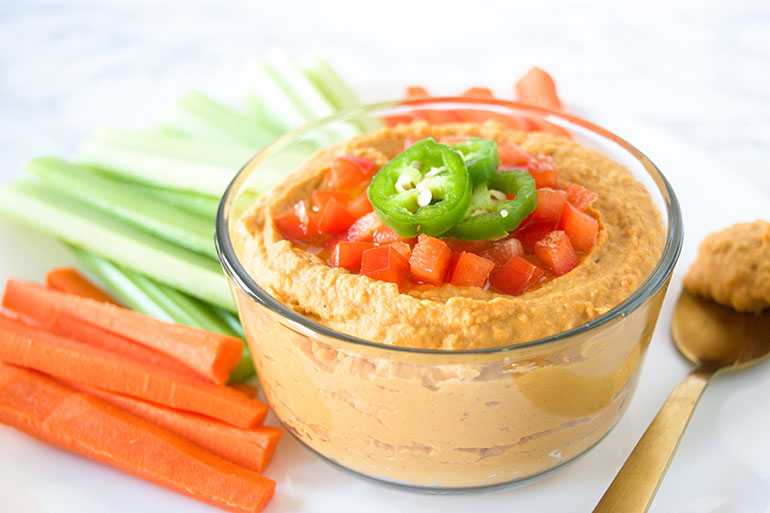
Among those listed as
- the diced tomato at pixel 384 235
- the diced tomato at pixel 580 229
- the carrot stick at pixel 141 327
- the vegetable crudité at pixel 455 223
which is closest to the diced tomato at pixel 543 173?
the vegetable crudité at pixel 455 223

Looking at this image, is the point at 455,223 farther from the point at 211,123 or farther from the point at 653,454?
the point at 211,123

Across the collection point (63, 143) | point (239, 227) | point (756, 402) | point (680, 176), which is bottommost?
point (63, 143)

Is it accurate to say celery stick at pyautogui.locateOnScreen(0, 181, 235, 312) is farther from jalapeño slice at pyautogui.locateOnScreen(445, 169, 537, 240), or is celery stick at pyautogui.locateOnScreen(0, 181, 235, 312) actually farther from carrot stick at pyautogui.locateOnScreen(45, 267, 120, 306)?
jalapeño slice at pyautogui.locateOnScreen(445, 169, 537, 240)

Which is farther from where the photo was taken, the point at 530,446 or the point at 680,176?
the point at 680,176

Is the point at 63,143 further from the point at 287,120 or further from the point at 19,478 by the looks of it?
the point at 19,478

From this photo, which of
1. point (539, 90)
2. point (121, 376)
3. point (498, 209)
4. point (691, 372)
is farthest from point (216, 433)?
point (539, 90)

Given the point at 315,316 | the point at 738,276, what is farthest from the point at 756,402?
the point at 315,316
